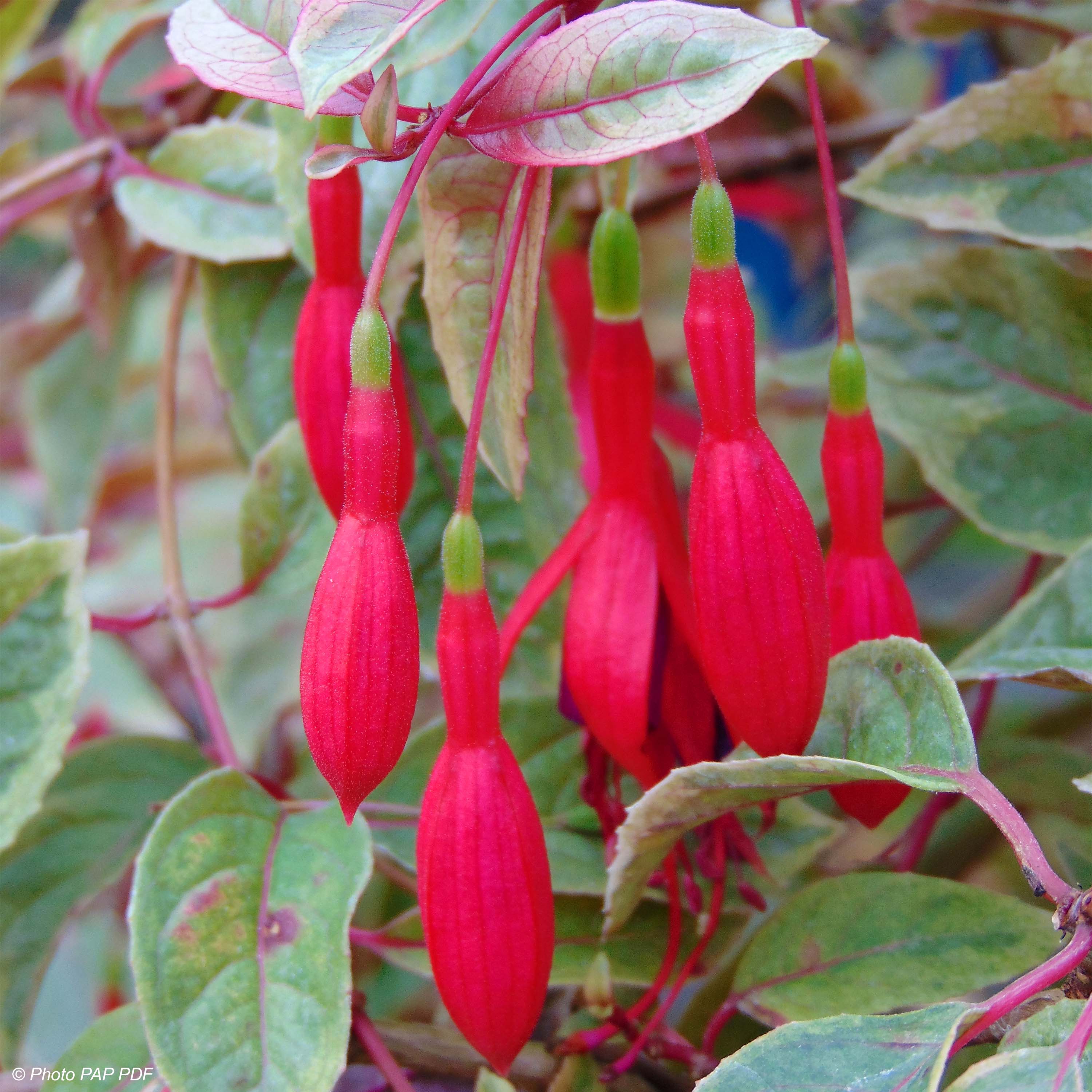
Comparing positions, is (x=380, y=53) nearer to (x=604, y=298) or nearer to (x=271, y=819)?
(x=604, y=298)

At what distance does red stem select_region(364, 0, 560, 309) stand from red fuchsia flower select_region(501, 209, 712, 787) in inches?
2.6

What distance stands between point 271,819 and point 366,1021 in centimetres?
8

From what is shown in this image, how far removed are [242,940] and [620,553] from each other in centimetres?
19

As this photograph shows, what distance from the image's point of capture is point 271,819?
0.44 metres

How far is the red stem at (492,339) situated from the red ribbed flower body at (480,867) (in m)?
0.03

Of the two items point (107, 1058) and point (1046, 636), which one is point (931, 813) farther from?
point (107, 1058)

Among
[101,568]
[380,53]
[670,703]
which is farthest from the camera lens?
[101,568]

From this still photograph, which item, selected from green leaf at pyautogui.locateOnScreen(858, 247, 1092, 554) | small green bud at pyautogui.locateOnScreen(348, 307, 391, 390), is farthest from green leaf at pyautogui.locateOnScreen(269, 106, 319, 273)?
green leaf at pyautogui.locateOnScreen(858, 247, 1092, 554)

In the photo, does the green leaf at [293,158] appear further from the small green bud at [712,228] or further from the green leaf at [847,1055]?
the green leaf at [847,1055]

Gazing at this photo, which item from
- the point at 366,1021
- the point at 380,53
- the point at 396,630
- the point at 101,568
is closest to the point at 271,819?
the point at 366,1021

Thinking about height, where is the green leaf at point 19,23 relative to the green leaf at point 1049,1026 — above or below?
above

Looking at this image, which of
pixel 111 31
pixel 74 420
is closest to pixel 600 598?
pixel 111 31

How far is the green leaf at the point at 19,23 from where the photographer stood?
0.72 metres

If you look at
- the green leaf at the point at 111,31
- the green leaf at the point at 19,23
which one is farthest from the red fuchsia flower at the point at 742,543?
the green leaf at the point at 19,23
